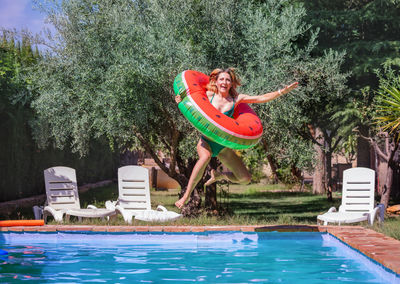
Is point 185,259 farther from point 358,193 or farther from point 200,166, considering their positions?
point 358,193

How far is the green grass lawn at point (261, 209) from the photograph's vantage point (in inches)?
386

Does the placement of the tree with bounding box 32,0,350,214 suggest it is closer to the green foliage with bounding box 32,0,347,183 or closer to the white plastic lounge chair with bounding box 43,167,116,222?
the green foliage with bounding box 32,0,347,183

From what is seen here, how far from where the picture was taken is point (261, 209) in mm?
14188

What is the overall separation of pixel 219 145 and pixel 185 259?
186 cm

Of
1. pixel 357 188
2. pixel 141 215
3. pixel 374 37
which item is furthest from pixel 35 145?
pixel 374 37

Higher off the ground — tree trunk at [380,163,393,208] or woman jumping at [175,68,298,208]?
woman jumping at [175,68,298,208]

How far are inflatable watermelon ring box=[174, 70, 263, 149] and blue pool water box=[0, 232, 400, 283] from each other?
165cm

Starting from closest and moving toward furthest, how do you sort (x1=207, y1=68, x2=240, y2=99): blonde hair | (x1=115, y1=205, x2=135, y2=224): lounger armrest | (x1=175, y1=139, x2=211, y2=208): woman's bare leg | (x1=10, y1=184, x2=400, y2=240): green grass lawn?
(x1=175, y1=139, x2=211, y2=208): woman's bare leg < (x1=207, y1=68, x2=240, y2=99): blonde hair < (x1=115, y1=205, x2=135, y2=224): lounger armrest < (x1=10, y1=184, x2=400, y2=240): green grass lawn

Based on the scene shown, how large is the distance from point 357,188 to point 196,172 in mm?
5490

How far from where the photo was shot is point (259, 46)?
33.5ft

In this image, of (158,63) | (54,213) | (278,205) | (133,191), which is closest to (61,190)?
(54,213)

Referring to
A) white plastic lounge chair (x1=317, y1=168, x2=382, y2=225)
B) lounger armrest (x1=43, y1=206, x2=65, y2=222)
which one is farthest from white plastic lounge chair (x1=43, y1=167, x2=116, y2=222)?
white plastic lounge chair (x1=317, y1=168, x2=382, y2=225)

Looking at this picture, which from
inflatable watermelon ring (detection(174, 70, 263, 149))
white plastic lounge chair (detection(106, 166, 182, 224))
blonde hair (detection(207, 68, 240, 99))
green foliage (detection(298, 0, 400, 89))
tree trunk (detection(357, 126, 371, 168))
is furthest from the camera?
tree trunk (detection(357, 126, 371, 168))

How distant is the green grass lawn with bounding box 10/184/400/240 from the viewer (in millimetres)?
9797
